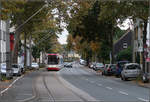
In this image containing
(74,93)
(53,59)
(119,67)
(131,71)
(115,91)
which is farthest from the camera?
(53,59)

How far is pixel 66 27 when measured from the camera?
142ft

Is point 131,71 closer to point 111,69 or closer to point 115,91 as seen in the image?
point 111,69

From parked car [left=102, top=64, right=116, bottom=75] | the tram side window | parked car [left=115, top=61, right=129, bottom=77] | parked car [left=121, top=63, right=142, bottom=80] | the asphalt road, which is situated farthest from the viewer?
the tram side window

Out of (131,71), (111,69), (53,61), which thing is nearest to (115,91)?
(131,71)

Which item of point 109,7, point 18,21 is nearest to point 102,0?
point 109,7

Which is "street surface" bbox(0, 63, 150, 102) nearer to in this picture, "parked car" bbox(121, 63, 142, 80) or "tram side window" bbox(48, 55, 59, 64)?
"parked car" bbox(121, 63, 142, 80)

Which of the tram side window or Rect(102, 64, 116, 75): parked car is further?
the tram side window

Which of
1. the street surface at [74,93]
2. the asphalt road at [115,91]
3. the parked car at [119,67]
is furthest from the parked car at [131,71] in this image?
the parked car at [119,67]

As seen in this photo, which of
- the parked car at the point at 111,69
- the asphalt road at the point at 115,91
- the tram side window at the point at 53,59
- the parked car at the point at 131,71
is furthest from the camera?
the tram side window at the point at 53,59

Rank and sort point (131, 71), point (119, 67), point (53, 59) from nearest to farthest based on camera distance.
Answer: point (131, 71), point (119, 67), point (53, 59)

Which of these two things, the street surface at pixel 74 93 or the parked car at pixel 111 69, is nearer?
the street surface at pixel 74 93

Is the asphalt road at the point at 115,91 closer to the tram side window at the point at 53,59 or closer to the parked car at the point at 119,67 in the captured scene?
the parked car at the point at 119,67

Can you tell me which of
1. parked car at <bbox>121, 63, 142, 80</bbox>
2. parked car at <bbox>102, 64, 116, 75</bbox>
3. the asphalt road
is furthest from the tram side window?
the asphalt road

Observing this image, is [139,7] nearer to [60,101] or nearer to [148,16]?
[148,16]
